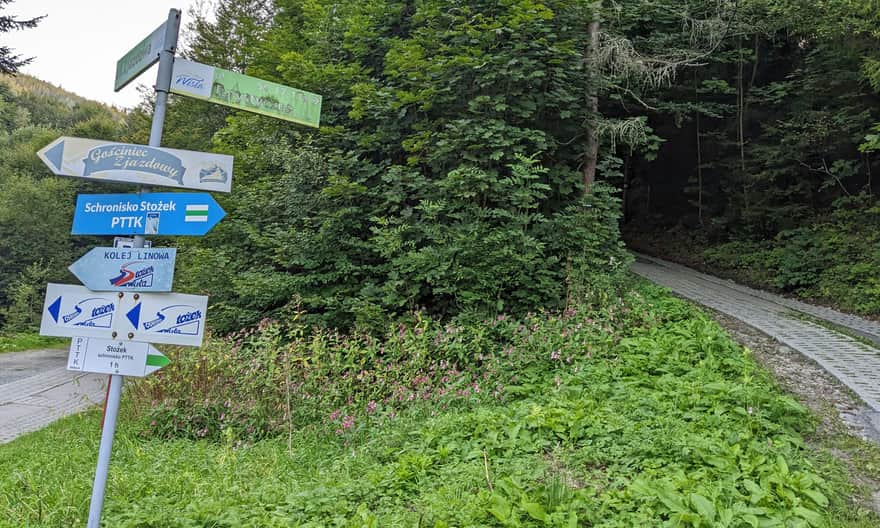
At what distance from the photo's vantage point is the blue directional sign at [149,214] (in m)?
2.79

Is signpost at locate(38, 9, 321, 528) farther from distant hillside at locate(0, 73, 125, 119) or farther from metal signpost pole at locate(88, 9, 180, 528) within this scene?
distant hillside at locate(0, 73, 125, 119)

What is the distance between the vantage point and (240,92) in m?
3.25

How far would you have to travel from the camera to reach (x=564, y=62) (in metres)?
9.02

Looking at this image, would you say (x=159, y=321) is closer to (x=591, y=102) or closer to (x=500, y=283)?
(x=500, y=283)

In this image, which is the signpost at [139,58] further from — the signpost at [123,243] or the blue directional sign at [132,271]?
the blue directional sign at [132,271]

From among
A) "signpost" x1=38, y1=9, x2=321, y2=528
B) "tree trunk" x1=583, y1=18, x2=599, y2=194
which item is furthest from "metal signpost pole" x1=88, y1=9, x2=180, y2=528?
"tree trunk" x1=583, y1=18, x2=599, y2=194

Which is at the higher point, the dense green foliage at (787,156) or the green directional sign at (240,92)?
the dense green foliage at (787,156)

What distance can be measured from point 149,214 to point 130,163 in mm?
294

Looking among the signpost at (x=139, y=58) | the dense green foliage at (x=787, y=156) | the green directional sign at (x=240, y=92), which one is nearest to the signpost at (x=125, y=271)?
the green directional sign at (x=240, y=92)

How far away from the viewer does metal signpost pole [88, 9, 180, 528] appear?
2691mm

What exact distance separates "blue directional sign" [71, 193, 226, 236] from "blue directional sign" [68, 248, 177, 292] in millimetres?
117

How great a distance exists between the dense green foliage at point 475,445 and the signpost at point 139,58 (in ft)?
9.01

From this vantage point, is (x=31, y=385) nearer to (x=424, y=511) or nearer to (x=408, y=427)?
(x=408, y=427)

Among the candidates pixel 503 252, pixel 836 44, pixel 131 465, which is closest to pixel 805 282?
pixel 836 44
